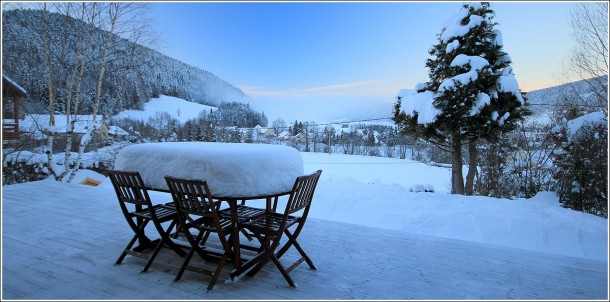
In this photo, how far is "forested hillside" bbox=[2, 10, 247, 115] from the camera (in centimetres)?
581

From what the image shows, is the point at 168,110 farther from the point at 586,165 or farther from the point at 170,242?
the point at 586,165

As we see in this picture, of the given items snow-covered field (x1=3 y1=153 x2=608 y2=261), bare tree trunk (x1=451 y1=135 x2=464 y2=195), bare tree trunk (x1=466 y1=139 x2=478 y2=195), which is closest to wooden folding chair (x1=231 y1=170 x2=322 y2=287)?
snow-covered field (x1=3 y1=153 x2=608 y2=261)

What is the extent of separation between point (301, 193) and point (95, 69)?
6357mm

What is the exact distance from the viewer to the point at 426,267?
96.4 inches

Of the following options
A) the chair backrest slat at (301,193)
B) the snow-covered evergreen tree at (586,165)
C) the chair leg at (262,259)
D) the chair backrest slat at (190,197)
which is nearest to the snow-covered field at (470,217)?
the snow-covered evergreen tree at (586,165)

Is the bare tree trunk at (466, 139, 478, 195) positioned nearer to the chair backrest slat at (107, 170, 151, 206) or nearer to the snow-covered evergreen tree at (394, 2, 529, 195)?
the snow-covered evergreen tree at (394, 2, 529, 195)

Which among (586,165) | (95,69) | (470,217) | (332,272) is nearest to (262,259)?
(332,272)

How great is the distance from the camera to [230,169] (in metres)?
2.01

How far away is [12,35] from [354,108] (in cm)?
665

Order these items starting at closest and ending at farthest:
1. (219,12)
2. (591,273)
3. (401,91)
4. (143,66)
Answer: (591,273), (219,12), (401,91), (143,66)

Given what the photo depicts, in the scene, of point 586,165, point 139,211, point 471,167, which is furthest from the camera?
point 471,167

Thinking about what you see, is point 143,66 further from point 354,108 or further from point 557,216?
point 557,216

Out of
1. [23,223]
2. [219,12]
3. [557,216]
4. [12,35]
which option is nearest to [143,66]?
[12,35]

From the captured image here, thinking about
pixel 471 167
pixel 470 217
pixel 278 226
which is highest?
pixel 471 167
